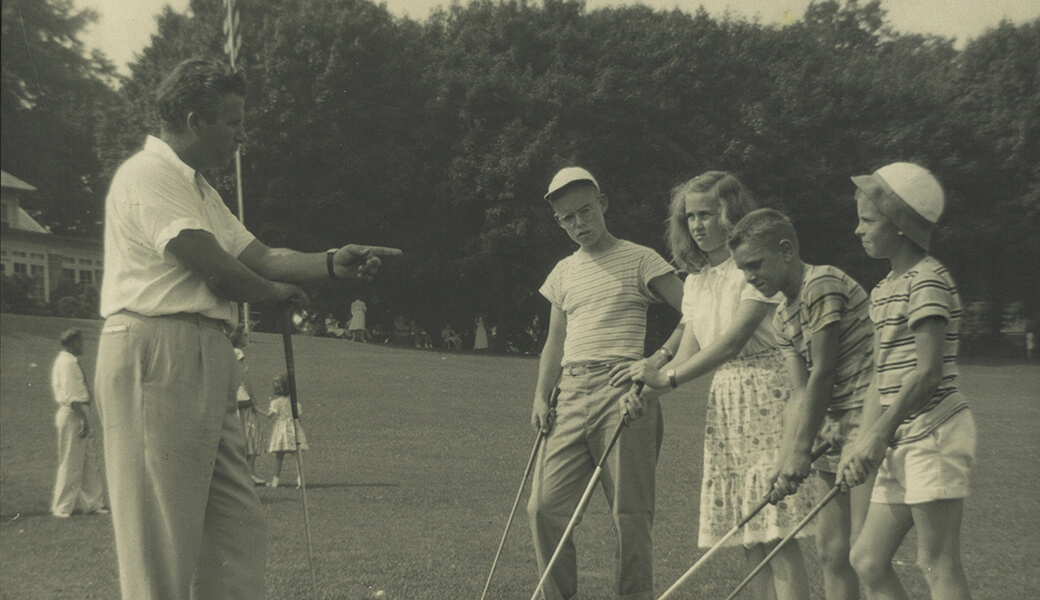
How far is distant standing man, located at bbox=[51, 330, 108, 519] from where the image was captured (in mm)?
9938

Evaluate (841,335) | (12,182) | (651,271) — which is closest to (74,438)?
(651,271)

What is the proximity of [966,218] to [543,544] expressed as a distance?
69.7 feet

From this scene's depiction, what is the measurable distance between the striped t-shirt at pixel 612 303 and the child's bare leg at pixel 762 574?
3.46ft

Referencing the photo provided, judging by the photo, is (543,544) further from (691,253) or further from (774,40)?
(774,40)

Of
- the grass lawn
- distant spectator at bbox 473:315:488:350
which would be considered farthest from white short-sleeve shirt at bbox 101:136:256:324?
distant spectator at bbox 473:315:488:350

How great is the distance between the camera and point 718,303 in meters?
4.56

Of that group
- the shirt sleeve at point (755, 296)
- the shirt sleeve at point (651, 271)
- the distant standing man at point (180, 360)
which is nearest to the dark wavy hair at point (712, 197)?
the shirt sleeve at point (651, 271)

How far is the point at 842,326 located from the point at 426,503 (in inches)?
247

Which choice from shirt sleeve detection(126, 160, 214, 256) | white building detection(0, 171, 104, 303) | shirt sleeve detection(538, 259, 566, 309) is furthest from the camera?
white building detection(0, 171, 104, 303)

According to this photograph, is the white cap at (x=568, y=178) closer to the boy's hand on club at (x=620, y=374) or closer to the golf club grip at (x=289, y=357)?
the boy's hand on club at (x=620, y=374)

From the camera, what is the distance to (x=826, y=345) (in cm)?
366

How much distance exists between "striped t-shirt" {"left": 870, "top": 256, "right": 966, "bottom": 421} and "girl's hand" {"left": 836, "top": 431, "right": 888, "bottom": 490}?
0.49ft

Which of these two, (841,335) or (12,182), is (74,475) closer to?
(841,335)

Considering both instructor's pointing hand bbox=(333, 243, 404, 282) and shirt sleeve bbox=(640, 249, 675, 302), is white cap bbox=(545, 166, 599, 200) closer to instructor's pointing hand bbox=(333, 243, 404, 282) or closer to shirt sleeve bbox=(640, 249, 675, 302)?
shirt sleeve bbox=(640, 249, 675, 302)
